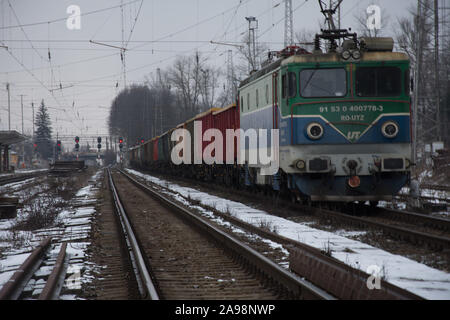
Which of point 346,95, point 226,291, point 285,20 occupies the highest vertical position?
point 285,20

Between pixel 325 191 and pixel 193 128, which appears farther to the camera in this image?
pixel 193 128

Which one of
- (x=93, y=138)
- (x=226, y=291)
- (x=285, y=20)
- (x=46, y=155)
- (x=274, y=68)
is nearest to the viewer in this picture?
(x=226, y=291)

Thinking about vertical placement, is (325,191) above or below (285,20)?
below

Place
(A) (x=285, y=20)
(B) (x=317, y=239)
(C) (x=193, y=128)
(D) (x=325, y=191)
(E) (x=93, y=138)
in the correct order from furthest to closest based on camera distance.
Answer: (E) (x=93, y=138), (A) (x=285, y=20), (C) (x=193, y=128), (D) (x=325, y=191), (B) (x=317, y=239)

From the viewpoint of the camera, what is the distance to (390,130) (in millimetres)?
11930

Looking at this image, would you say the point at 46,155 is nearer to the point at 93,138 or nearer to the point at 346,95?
the point at 93,138

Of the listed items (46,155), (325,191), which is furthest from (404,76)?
(46,155)

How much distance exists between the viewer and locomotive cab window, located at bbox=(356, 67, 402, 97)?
12.1 metres

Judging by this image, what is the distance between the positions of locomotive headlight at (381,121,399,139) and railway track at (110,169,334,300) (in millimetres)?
4332

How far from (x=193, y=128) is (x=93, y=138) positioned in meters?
71.8

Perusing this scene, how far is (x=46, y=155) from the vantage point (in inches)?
4756

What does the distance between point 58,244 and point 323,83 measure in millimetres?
6382

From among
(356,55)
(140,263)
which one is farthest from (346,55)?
(140,263)

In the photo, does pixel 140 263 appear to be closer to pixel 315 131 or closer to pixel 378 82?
pixel 315 131
